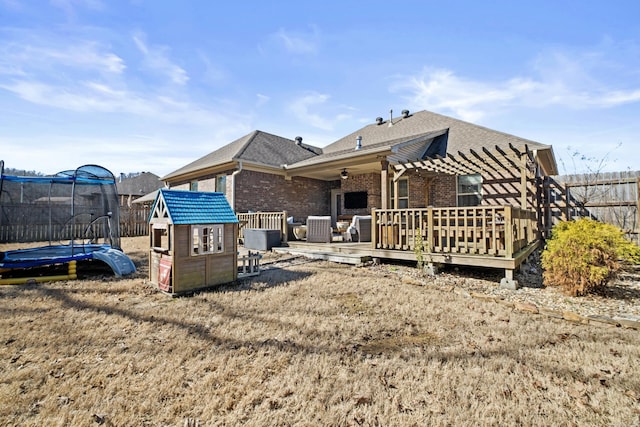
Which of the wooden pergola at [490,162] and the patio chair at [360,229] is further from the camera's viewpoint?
the patio chair at [360,229]

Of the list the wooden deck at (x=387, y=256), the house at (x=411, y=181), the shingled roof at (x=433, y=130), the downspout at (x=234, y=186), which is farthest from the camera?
the downspout at (x=234, y=186)

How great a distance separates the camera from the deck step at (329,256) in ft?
24.8

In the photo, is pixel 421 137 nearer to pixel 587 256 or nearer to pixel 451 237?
pixel 451 237

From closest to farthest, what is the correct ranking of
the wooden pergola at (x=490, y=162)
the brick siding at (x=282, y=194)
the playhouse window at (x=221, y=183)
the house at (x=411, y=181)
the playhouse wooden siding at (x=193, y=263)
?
the playhouse wooden siding at (x=193, y=263), the house at (x=411, y=181), the wooden pergola at (x=490, y=162), the brick siding at (x=282, y=194), the playhouse window at (x=221, y=183)

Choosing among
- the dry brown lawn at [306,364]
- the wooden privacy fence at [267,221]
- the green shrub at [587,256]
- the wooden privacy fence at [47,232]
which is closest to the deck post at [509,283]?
the green shrub at [587,256]

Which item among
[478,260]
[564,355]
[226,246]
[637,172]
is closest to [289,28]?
[226,246]

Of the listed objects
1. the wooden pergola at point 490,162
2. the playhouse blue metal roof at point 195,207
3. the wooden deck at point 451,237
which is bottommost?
the wooden deck at point 451,237

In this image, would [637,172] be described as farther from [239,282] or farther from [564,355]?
[239,282]

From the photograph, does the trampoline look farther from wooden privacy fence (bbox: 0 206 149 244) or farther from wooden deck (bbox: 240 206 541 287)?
wooden deck (bbox: 240 206 541 287)

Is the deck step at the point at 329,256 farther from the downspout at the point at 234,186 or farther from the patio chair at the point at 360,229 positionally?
the downspout at the point at 234,186

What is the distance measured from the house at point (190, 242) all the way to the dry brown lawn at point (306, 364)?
2.12ft

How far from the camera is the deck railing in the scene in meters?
5.81

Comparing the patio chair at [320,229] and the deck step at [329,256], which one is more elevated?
the patio chair at [320,229]

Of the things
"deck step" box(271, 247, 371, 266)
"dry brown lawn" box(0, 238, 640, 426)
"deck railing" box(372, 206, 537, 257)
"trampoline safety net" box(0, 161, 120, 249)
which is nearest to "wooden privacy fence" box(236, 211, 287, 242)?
"deck step" box(271, 247, 371, 266)
